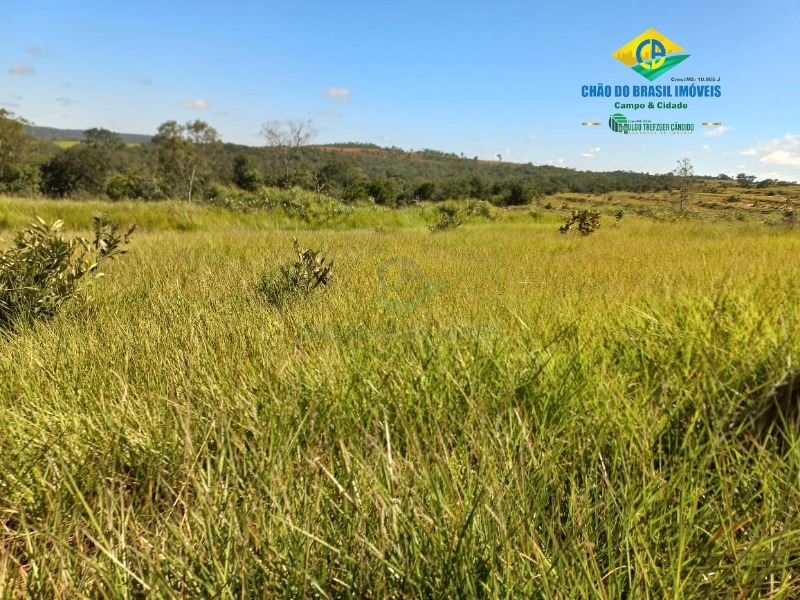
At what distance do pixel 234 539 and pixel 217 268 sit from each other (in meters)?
3.90

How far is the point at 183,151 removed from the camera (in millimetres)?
46219

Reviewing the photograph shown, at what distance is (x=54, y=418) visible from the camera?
129cm

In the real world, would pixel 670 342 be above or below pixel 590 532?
above

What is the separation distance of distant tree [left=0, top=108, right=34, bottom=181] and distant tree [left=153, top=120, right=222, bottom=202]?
13.8 metres

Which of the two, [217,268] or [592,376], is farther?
[217,268]

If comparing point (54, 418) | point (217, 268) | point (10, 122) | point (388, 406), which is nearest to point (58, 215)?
point (217, 268)

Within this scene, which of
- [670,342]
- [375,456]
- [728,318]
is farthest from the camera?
[728,318]

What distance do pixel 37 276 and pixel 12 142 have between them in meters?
65.4

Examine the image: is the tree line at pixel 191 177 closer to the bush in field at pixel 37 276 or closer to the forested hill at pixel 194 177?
the forested hill at pixel 194 177

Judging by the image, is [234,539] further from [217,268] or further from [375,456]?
[217,268]

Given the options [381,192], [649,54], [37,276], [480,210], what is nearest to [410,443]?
[37,276]

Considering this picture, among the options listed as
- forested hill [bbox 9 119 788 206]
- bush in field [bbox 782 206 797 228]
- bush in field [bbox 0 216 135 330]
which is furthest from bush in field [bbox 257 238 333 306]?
forested hill [bbox 9 119 788 206]

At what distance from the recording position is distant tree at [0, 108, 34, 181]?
45.2 m

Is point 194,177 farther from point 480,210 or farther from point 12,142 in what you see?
point 480,210
